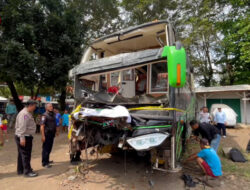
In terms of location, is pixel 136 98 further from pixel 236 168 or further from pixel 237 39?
pixel 237 39

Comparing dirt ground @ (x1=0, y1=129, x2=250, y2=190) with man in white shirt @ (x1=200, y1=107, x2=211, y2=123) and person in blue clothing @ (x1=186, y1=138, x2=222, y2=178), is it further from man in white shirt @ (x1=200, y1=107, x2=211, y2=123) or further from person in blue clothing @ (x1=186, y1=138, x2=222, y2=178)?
man in white shirt @ (x1=200, y1=107, x2=211, y2=123)

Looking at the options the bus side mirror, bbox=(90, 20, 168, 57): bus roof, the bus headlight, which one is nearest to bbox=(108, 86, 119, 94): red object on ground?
bbox=(90, 20, 168, 57): bus roof

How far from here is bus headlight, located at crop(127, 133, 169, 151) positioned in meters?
2.92

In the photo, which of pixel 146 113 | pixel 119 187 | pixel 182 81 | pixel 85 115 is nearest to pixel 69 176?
pixel 119 187

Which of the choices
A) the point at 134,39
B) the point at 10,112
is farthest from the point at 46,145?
the point at 10,112

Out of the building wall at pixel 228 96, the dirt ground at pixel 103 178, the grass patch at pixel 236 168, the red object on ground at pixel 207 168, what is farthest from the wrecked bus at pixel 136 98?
the building wall at pixel 228 96

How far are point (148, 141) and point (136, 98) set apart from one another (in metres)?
1.27

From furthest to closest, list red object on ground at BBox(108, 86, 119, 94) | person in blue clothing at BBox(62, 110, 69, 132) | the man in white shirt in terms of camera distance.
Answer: person in blue clothing at BBox(62, 110, 69, 132) → the man in white shirt → red object on ground at BBox(108, 86, 119, 94)

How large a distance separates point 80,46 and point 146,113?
8945 mm

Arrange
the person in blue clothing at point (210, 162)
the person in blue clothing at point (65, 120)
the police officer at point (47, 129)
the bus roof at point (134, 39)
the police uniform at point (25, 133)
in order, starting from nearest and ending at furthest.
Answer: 1. the person in blue clothing at point (210, 162)
2. the police uniform at point (25, 133)
3. the bus roof at point (134, 39)
4. the police officer at point (47, 129)
5. the person in blue clothing at point (65, 120)

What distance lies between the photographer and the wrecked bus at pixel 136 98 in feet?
9.93

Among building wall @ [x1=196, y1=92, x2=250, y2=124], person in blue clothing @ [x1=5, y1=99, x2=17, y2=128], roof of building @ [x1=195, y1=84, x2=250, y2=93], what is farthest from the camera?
building wall @ [x1=196, y1=92, x2=250, y2=124]

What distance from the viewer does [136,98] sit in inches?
159

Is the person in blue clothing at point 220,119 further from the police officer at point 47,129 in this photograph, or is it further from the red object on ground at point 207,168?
the police officer at point 47,129
